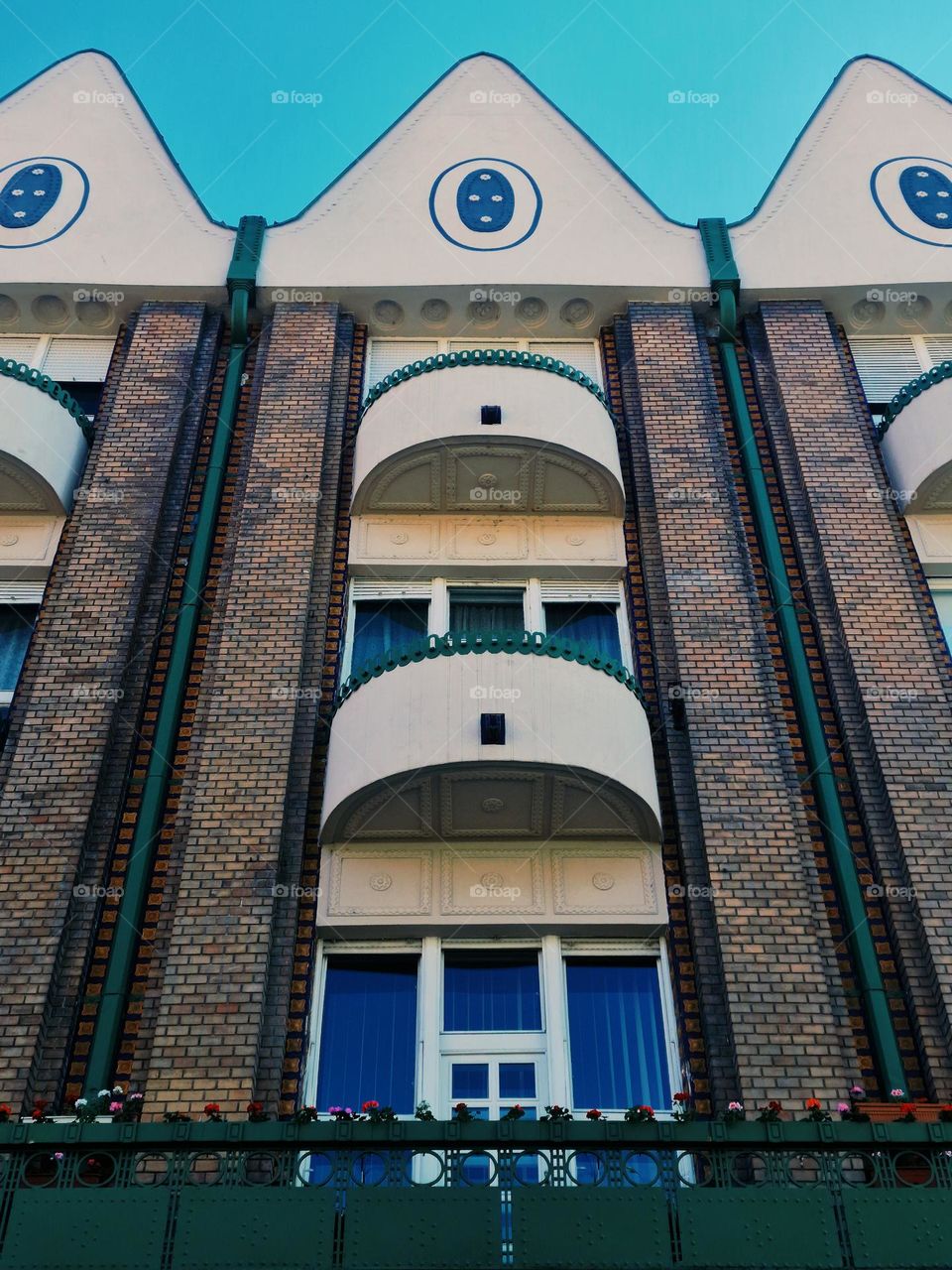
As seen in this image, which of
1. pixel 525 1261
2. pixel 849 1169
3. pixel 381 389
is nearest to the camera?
pixel 525 1261

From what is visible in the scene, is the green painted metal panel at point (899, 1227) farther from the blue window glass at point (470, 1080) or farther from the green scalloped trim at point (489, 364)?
the green scalloped trim at point (489, 364)

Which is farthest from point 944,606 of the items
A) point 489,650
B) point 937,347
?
point 489,650

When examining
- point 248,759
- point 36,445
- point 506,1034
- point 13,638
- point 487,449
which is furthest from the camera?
point 487,449

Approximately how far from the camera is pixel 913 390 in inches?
635

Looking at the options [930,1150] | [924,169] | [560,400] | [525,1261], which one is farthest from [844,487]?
[525,1261]

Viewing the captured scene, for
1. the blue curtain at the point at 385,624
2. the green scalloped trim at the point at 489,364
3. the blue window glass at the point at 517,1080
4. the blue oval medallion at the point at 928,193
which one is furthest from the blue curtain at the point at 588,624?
the blue oval medallion at the point at 928,193

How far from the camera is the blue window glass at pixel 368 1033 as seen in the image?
1112 centimetres

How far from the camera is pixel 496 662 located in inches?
498

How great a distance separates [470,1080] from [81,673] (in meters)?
5.81

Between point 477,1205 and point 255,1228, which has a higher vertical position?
point 477,1205

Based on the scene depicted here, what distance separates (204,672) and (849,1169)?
25.7ft

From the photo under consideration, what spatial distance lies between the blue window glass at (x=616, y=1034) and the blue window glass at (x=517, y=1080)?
0.37 meters

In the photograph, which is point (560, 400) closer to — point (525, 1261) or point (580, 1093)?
point (580, 1093)

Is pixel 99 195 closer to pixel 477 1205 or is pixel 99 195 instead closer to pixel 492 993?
pixel 492 993
